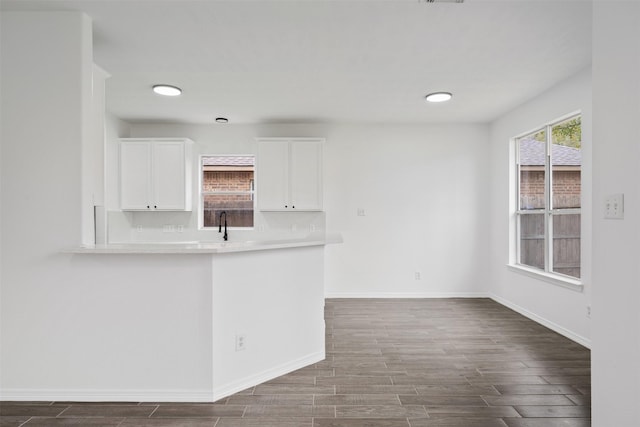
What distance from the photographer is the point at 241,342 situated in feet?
8.42

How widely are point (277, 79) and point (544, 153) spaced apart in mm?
3053

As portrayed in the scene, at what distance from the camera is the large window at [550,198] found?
378cm

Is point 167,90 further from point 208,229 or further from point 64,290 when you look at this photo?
point 64,290

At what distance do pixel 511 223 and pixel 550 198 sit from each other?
2.72 ft

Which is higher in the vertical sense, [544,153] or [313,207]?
[544,153]

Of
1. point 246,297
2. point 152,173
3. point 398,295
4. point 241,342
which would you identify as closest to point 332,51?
point 246,297

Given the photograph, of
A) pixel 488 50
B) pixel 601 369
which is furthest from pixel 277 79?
pixel 601 369

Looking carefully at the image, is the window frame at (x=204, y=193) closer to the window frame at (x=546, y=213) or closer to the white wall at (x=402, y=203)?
the white wall at (x=402, y=203)

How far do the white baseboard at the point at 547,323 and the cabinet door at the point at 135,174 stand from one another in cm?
492

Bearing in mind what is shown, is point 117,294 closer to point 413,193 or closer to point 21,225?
point 21,225

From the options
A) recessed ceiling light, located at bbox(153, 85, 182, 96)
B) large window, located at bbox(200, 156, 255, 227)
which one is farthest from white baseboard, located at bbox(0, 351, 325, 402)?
large window, located at bbox(200, 156, 255, 227)

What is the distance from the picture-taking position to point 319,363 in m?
3.03

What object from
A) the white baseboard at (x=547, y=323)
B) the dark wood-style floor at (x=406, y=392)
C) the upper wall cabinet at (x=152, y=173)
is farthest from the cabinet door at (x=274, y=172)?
the white baseboard at (x=547, y=323)

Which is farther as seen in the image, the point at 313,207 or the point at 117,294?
the point at 313,207
